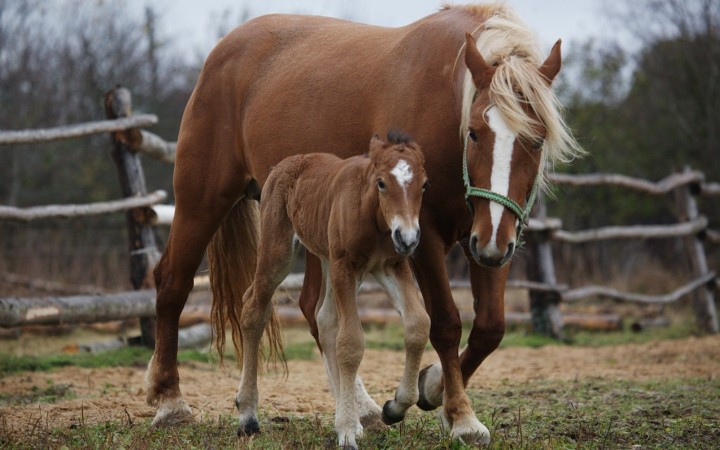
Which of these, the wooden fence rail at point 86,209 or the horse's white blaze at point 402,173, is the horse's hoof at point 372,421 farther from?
the wooden fence rail at point 86,209

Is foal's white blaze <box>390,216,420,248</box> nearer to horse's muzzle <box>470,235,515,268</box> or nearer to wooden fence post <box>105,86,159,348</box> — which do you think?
horse's muzzle <box>470,235,515,268</box>

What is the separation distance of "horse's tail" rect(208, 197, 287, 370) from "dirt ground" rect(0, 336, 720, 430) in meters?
0.43

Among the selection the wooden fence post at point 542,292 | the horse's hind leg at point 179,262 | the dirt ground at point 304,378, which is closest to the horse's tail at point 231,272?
the horse's hind leg at point 179,262

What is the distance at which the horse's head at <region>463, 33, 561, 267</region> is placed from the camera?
12.2 ft

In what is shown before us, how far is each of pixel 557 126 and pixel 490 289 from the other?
2.96 feet

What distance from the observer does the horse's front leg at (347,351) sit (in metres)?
3.73

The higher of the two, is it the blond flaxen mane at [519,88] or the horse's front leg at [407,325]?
the blond flaxen mane at [519,88]

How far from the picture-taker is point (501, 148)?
150 inches

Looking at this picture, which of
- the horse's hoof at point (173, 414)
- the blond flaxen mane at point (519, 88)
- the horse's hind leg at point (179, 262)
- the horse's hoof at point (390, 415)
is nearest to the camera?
the blond flaxen mane at point (519, 88)

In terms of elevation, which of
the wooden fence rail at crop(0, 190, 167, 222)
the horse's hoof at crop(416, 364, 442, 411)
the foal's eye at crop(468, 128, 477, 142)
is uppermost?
the foal's eye at crop(468, 128, 477, 142)

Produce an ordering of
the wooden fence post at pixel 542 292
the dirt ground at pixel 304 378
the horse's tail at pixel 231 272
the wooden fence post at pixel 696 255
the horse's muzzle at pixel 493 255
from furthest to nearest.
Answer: the wooden fence post at pixel 696 255
the wooden fence post at pixel 542 292
the horse's tail at pixel 231 272
the dirt ground at pixel 304 378
the horse's muzzle at pixel 493 255

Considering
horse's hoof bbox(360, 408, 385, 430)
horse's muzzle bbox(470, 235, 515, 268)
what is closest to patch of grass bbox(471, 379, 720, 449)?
horse's hoof bbox(360, 408, 385, 430)

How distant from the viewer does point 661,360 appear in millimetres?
8023

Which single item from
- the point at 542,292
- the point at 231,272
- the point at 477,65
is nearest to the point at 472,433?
the point at 477,65
